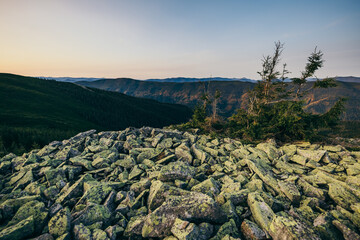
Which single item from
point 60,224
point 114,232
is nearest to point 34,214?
point 60,224

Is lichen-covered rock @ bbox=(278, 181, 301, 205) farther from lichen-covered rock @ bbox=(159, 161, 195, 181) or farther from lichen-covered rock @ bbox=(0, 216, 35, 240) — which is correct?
lichen-covered rock @ bbox=(0, 216, 35, 240)

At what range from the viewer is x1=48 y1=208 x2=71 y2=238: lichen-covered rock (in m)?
5.57

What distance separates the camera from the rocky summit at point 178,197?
17.7 feet

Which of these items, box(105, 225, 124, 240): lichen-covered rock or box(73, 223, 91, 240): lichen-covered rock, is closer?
box(73, 223, 91, 240): lichen-covered rock

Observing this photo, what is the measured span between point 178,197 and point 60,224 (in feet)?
14.9

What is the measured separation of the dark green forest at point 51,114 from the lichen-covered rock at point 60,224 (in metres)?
59.9

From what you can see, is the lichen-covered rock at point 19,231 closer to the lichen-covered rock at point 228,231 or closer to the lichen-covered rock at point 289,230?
the lichen-covered rock at point 228,231

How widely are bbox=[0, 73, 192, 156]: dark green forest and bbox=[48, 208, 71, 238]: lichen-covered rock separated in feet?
196

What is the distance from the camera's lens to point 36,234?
19.0ft

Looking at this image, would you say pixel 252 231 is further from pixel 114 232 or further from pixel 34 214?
pixel 34 214

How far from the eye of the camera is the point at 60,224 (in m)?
5.72

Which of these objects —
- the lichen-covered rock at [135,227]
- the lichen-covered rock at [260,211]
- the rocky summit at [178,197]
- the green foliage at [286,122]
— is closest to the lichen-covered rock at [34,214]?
the rocky summit at [178,197]

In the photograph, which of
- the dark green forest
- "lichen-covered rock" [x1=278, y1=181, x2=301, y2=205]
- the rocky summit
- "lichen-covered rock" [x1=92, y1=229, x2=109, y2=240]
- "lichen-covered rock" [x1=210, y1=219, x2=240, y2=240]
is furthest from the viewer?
the dark green forest

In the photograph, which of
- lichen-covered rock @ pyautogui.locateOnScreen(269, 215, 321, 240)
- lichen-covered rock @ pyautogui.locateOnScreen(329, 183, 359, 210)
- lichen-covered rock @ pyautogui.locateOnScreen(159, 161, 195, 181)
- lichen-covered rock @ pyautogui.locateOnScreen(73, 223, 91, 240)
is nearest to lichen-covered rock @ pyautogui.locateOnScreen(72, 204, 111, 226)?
lichen-covered rock @ pyautogui.locateOnScreen(73, 223, 91, 240)
